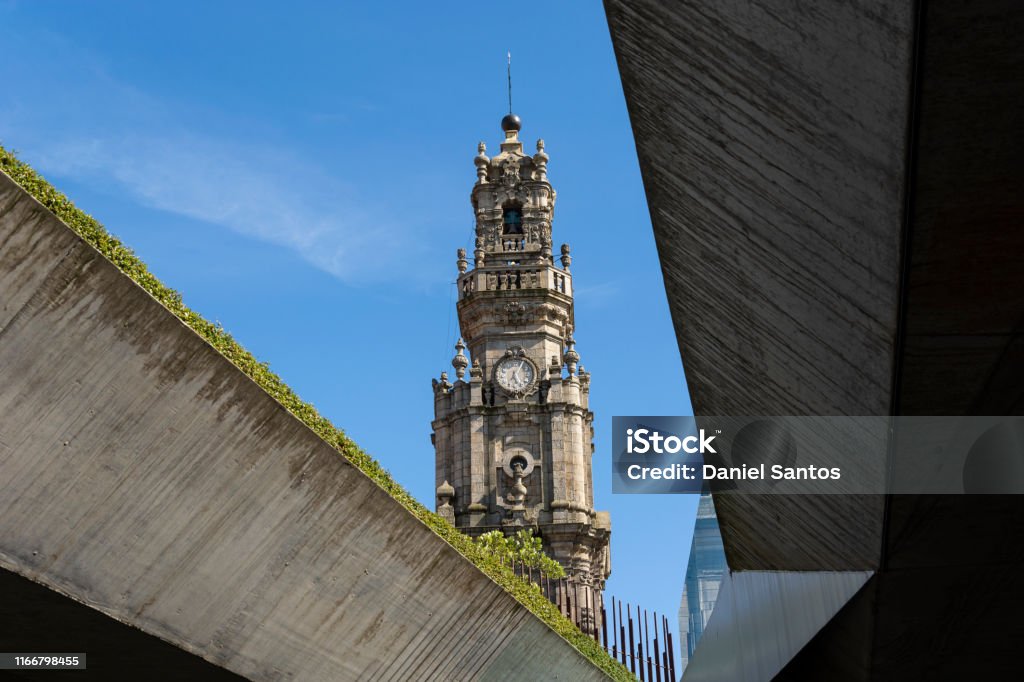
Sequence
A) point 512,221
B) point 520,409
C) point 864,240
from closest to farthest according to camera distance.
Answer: point 864,240 < point 520,409 < point 512,221

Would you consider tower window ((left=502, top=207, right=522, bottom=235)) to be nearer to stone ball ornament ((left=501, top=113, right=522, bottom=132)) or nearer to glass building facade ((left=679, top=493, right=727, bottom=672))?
stone ball ornament ((left=501, top=113, right=522, bottom=132))

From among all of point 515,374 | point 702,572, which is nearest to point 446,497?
point 515,374

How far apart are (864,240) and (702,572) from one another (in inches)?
399

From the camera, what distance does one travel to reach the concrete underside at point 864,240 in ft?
12.3

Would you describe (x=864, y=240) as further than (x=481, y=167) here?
No

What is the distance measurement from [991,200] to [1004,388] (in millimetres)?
1385

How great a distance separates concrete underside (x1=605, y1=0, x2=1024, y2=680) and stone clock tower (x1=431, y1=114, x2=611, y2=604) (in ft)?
150

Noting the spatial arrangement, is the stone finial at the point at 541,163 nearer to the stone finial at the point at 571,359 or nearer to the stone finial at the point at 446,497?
the stone finial at the point at 571,359

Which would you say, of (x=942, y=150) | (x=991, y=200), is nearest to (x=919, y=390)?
(x=991, y=200)

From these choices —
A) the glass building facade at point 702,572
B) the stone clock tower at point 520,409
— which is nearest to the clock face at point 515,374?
the stone clock tower at point 520,409

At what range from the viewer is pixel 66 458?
23.3ft

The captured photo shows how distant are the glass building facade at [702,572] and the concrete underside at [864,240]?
4.07 meters

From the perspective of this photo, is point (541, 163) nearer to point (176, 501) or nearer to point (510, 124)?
point (510, 124)

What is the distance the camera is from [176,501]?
25.0 ft
